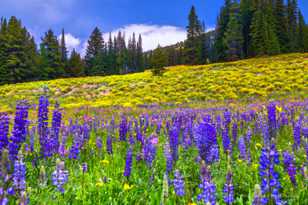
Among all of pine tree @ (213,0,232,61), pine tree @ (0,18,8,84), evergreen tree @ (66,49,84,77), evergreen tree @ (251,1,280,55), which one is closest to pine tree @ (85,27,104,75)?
evergreen tree @ (66,49,84,77)

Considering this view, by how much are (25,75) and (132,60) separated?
5378 centimetres

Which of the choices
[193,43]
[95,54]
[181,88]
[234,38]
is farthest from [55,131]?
[95,54]

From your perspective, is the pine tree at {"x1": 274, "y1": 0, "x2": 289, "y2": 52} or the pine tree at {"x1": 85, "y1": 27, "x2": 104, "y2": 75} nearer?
the pine tree at {"x1": 274, "y1": 0, "x2": 289, "y2": 52}

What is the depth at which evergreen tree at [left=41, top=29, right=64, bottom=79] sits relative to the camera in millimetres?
58344

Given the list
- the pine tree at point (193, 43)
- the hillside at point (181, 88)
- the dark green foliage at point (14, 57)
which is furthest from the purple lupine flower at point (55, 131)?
the pine tree at point (193, 43)

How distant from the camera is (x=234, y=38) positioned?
56688 millimetres

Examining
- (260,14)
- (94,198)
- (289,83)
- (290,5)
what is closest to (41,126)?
(94,198)

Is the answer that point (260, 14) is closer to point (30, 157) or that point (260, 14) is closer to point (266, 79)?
point (266, 79)

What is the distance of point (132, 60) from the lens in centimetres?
10556

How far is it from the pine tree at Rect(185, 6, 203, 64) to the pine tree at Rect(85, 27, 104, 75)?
20964 millimetres

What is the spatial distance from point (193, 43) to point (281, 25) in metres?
17.8

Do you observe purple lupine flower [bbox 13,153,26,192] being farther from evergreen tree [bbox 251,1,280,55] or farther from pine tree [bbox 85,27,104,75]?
pine tree [bbox 85,27,104,75]

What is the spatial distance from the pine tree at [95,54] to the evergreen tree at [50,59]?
11.6m

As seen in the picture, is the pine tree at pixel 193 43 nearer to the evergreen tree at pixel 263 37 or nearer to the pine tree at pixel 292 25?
the evergreen tree at pixel 263 37
